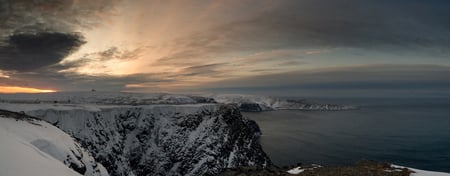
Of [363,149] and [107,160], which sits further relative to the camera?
[363,149]

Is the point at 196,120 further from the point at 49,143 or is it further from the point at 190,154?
the point at 49,143

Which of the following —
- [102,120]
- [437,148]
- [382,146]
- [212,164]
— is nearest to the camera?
[212,164]

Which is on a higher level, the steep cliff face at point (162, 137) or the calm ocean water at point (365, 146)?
the steep cliff face at point (162, 137)

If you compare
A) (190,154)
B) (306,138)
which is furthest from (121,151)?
(306,138)

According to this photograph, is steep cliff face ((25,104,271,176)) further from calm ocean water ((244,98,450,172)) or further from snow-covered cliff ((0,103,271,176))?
calm ocean water ((244,98,450,172))

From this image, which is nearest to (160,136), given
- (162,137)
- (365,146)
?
(162,137)

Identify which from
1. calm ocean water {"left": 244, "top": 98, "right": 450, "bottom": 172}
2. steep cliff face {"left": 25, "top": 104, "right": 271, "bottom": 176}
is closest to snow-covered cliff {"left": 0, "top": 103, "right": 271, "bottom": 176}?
steep cliff face {"left": 25, "top": 104, "right": 271, "bottom": 176}

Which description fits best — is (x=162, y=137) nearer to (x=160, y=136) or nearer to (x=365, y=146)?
(x=160, y=136)

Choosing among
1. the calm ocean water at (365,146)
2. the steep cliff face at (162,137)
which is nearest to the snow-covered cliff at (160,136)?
the steep cliff face at (162,137)

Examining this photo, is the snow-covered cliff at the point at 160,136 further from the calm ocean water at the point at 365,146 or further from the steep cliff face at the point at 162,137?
the calm ocean water at the point at 365,146
